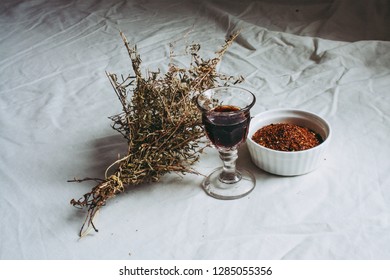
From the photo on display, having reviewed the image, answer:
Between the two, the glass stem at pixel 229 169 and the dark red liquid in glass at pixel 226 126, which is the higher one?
the dark red liquid in glass at pixel 226 126

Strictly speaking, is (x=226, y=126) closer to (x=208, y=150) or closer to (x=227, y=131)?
(x=227, y=131)

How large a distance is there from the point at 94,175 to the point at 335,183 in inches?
16.1

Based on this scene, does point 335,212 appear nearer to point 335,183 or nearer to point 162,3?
point 335,183

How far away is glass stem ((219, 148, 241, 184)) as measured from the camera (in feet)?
2.48

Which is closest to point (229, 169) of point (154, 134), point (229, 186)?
point (229, 186)

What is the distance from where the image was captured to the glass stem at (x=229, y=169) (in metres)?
0.76

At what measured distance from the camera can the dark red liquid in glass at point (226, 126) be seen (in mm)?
695

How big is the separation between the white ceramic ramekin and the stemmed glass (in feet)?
0.11

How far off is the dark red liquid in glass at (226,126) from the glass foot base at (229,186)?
0.26 feet

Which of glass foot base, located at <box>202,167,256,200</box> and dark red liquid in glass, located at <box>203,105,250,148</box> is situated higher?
dark red liquid in glass, located at <box>203,105,250,148</box>

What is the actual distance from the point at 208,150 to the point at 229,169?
10 cm

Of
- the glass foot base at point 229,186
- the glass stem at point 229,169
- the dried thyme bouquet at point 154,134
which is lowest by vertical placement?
the glass foot base at point 229,186

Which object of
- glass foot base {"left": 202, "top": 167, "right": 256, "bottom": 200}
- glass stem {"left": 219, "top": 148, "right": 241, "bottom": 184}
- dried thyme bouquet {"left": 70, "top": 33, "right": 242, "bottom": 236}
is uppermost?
dried thyme bouquet {"left": 70, "top": 33, "right": 242, "bottom": 236}
